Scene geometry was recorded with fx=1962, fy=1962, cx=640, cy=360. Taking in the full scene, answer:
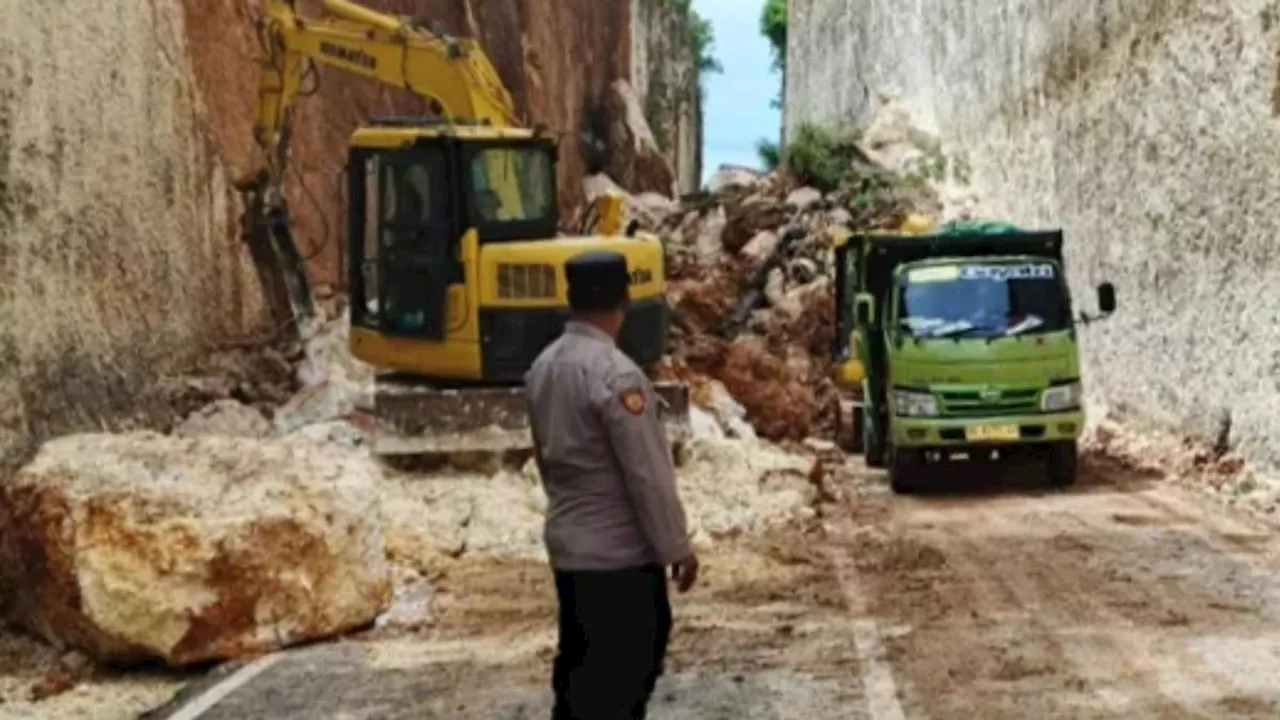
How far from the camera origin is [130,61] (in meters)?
18.7

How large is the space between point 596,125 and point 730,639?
33789 mm

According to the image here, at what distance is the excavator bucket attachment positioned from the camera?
50.9 feet

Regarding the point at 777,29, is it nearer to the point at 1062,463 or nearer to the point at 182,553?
the point at 1062,463

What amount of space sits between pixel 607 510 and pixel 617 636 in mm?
410

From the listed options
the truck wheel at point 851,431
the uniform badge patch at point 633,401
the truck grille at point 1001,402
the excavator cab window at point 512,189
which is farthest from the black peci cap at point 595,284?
the truck wheel at point 851,431

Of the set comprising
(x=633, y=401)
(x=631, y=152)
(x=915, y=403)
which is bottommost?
(x=915, y=403)

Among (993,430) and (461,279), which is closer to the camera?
(461,279)

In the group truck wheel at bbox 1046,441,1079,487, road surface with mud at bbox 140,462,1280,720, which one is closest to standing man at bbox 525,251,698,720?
road surface with mud at bbox 140,462,1280,720

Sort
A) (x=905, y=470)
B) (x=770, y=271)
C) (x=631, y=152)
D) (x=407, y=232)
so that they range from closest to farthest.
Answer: (x=407, y=232) → (x=905, y=470) → (x=770, y=271) → (x=631, y=152)

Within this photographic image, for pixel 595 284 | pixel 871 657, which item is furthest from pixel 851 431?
pixel 595 284

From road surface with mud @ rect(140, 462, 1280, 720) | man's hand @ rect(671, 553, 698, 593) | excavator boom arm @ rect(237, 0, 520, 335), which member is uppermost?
excavator boom arm @ rect(237, 0, 520, 335)

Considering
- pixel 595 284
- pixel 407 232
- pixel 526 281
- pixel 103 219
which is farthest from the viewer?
pixel 103 219

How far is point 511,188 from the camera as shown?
16438mm

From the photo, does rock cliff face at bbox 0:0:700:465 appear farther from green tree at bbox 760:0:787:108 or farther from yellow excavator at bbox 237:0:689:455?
green tree at bbox 760:0:787:108
